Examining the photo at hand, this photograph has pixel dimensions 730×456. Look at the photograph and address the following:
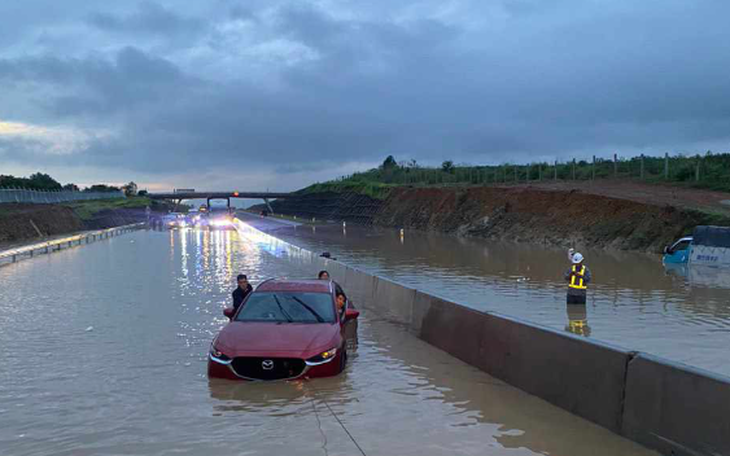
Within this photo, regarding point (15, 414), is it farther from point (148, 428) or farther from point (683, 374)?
point (683, 374)

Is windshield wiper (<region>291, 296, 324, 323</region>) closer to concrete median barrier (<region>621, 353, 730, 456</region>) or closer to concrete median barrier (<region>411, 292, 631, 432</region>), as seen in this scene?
concrete median barrier (<region>411, 292, 631, 432</region>)

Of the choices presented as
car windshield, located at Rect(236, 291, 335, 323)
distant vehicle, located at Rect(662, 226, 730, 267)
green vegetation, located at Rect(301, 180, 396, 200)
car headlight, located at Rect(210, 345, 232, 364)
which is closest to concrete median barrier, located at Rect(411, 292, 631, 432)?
car windshield, located at Rect(236, 291, 335, 323)

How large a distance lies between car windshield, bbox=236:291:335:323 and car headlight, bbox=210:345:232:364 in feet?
3.34

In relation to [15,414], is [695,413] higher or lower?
higher

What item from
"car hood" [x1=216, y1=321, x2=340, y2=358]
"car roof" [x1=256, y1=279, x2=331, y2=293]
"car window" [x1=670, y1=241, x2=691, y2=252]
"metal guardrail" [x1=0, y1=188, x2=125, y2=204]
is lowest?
"car window" [x1=670, y1=241, x2=691, y2=252]

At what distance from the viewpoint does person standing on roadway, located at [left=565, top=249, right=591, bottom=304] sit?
16.5 m

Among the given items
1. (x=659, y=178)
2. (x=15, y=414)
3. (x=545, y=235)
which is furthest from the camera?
(x=659, y=178)

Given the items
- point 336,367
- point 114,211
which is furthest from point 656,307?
point 114,211

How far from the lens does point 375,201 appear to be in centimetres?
9725

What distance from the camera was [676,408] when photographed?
6773 millimetres

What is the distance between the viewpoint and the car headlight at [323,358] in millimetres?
10081

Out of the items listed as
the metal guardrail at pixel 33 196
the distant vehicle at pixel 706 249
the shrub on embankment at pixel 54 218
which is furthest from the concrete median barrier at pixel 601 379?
the metal guardrail at pixel 33 196

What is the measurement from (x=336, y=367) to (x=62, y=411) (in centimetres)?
361

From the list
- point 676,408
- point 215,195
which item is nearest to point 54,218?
point 676,408
